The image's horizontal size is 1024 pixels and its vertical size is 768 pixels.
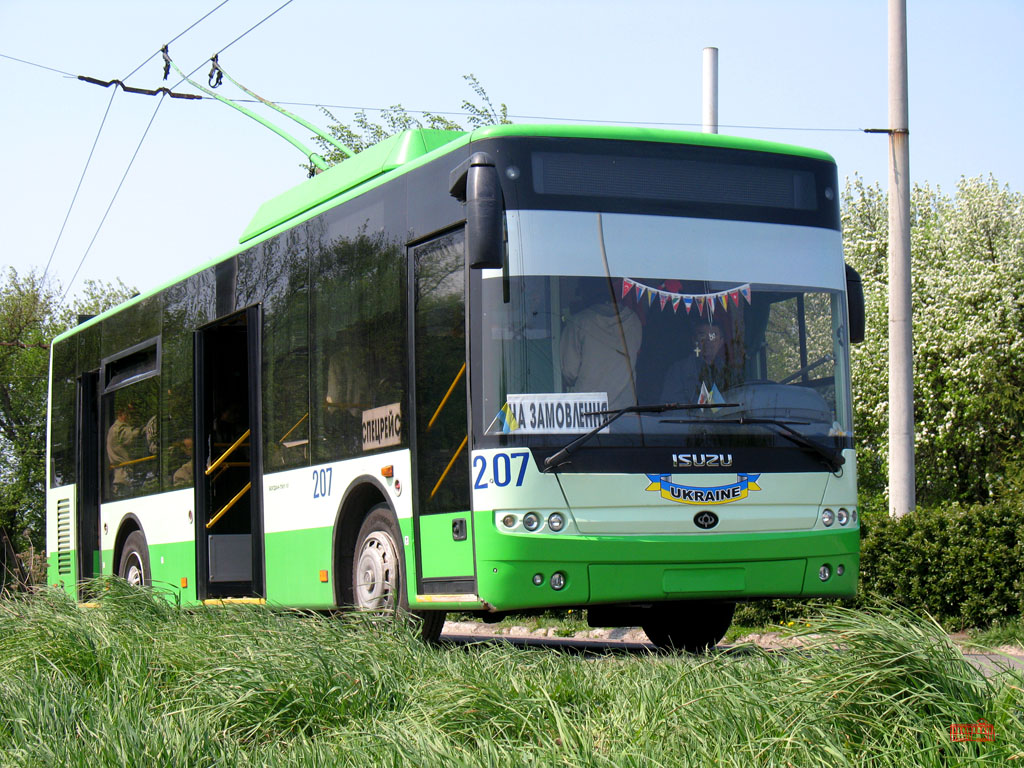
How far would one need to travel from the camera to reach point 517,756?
15.5ft

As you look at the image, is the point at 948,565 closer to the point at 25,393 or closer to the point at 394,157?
the point at 394,157

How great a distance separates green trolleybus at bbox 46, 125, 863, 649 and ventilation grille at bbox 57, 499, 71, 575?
255 inches

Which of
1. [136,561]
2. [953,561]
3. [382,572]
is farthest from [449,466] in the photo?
[136,561]

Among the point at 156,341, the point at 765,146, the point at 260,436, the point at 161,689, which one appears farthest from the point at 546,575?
the point at 156,341

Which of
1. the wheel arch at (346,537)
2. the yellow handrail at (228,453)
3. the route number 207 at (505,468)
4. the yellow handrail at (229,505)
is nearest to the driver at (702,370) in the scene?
the route number 207 at (505,468)

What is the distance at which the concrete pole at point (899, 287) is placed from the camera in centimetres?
1438

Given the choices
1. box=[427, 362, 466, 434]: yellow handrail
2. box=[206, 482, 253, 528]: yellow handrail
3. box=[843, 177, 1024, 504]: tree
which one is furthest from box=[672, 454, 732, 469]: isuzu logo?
box=[843, 177, 1024, 504]: tree

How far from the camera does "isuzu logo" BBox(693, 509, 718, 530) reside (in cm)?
841

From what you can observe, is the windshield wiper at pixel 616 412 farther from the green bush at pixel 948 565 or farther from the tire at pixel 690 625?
the green bush at pixel 948 565

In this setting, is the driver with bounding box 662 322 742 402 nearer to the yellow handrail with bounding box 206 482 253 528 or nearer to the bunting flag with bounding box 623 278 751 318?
the bunting flag with bounding box 623 278 751 318

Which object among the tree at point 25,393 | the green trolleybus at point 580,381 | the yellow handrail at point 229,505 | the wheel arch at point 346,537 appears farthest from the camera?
the tree at point 25,393

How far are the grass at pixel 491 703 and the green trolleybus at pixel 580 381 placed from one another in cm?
137

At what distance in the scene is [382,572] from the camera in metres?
9.37

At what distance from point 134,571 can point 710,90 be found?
32.0 ft
